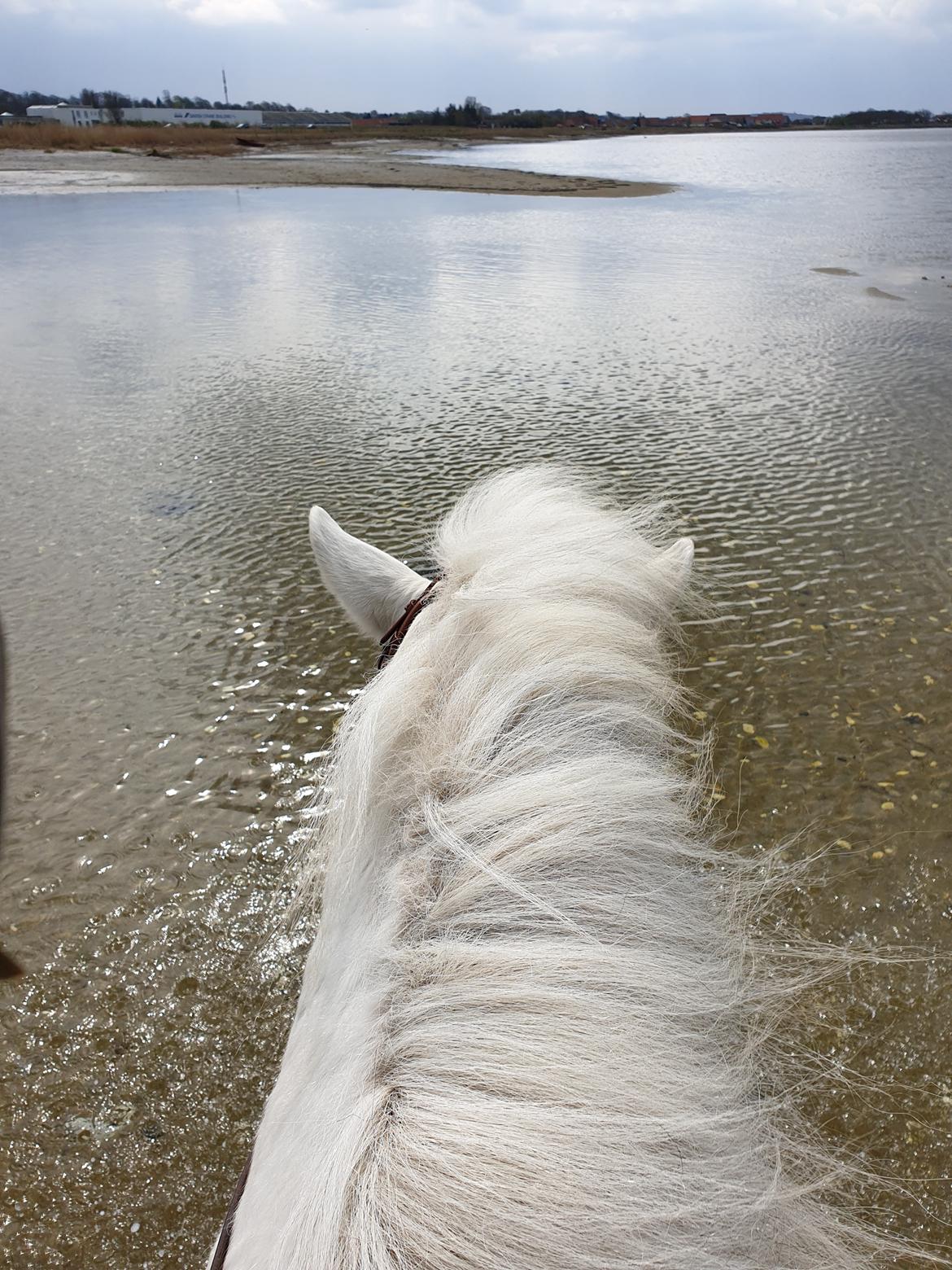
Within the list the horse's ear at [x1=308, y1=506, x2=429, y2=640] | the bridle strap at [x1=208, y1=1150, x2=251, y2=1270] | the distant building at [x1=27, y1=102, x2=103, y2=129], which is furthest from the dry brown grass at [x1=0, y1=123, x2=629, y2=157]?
the distant building at [x1=27, y1=102, x2=103, y2=129]

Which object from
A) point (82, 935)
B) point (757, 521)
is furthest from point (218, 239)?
point (82, 935)

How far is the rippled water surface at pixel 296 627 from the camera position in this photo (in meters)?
1.26

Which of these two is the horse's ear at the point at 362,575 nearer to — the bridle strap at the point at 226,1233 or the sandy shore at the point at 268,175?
the bridle strap at the point at 226,1233

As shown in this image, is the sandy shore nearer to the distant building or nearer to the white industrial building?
the white industrial building

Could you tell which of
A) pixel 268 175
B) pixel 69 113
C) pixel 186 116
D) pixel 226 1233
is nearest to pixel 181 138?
pixel 268 175

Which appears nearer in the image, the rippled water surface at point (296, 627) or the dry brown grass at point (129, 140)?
the rippled water surface at point (296, 627)

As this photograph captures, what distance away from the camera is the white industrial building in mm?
68250

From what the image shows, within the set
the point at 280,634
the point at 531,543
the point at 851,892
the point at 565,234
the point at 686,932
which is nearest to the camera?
the point at 686,932

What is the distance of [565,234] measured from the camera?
10.2 m

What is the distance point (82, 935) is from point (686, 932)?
49.7 inches

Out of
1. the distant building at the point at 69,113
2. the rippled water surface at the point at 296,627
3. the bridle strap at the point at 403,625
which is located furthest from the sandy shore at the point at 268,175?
the distant building at the point at 69,113

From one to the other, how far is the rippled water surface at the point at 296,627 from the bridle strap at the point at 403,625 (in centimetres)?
68

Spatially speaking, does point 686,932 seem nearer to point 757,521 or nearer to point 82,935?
point 82,935

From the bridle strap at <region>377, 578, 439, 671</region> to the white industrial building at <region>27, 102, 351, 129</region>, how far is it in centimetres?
7662
